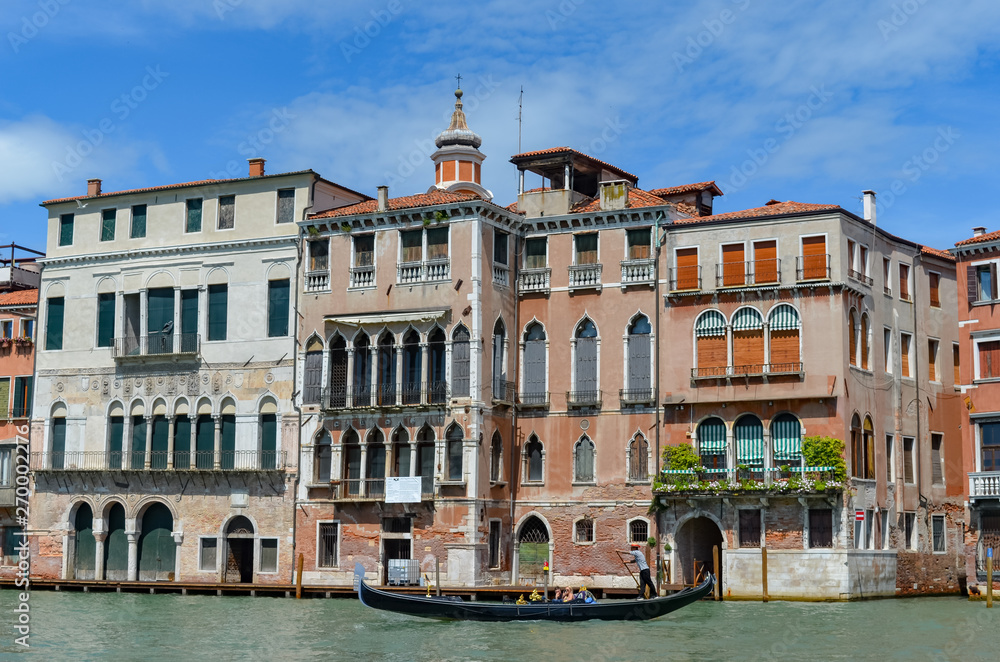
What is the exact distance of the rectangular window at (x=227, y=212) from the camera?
47.5m

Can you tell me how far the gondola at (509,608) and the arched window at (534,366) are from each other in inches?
402

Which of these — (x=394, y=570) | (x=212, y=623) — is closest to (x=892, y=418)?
(x=394, y=570)

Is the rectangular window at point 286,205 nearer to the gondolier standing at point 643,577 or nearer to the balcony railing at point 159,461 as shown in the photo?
the balcony railing at point 159,461

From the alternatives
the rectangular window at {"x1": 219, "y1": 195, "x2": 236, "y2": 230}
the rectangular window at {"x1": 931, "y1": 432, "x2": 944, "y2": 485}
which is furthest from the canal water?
the rectangular window at {"x1": 219, "y1": 195, "x2": 236, "y2": 230}

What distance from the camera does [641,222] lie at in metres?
43.5

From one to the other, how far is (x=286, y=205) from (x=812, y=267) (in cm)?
1617

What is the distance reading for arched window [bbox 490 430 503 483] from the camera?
43625 mm

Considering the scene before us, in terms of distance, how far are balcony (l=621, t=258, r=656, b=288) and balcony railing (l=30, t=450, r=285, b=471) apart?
11.6 meters

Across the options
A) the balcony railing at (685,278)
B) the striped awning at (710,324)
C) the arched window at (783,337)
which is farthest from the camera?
the balcony railing at (685,278)

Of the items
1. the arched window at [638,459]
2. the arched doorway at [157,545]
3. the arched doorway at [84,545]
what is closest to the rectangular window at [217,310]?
the arched doorway at [157,545]

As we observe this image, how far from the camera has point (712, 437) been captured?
42.0m

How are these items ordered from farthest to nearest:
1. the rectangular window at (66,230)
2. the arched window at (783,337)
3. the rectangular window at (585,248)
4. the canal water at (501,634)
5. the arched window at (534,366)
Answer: the rectangular window at (66,230)
the arched window at (534,366)
the rectangular window at (585,248)
the arched window at (783,337)
the canal water at (501,634)

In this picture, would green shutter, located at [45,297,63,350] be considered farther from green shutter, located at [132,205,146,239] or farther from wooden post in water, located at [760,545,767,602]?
wooden post in water, located at [760,545,767,602]

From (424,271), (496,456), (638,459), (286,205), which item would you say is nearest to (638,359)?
(638,459)
